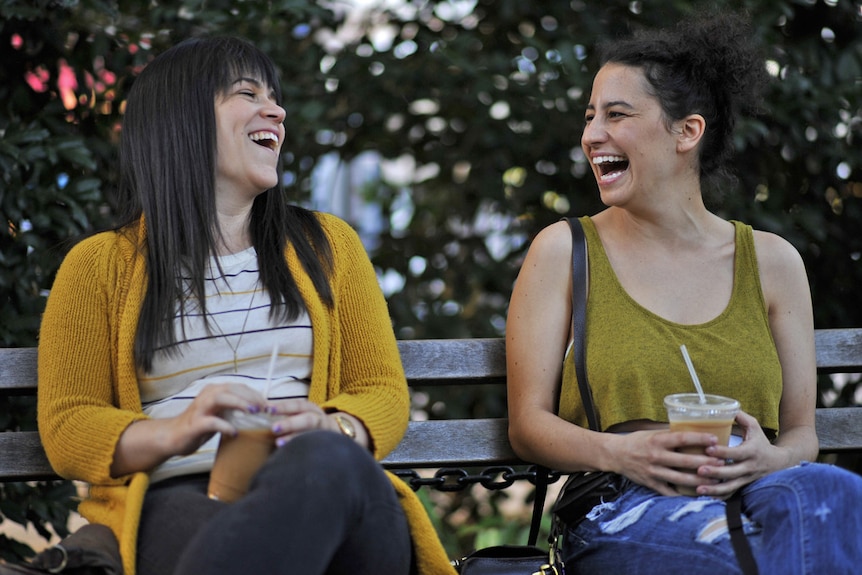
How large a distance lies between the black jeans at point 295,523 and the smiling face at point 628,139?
1052mm

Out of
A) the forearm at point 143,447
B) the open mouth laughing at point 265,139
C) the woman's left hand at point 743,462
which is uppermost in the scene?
the open mouth laughing at point 265,139

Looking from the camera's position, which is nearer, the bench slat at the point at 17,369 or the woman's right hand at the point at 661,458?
the woman's right hand at the point at 661,458

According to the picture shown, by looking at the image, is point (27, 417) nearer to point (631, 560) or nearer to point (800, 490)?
point (631, 560)

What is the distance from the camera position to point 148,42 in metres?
3.48

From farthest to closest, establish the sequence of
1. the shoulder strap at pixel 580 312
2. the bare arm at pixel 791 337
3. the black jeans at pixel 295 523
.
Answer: the bare arm at pixel 791 337 → the shoulder strap at pixel 580 312 → the black jeans at pixel 295 523

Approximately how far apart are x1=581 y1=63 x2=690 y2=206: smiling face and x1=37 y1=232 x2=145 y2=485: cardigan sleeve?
1.17 m

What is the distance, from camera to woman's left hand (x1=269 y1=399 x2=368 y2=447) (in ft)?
7.04

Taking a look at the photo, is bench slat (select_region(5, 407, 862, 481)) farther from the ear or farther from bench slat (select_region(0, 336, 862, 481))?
the ear

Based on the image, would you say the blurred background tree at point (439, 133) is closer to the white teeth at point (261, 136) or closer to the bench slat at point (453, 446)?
the white teeth at point (261, 136)

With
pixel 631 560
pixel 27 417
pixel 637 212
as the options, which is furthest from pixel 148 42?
pixel 631 560

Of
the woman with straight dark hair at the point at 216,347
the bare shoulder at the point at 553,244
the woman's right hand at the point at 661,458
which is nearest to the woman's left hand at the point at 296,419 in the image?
the woman with straight dark hair at the point at 216,347

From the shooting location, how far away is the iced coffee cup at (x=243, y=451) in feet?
A: 6.93

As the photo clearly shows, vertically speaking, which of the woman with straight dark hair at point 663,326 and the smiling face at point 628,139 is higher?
the smiling face at point 628,139

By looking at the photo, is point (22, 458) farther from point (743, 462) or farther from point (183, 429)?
point (743, 462)
